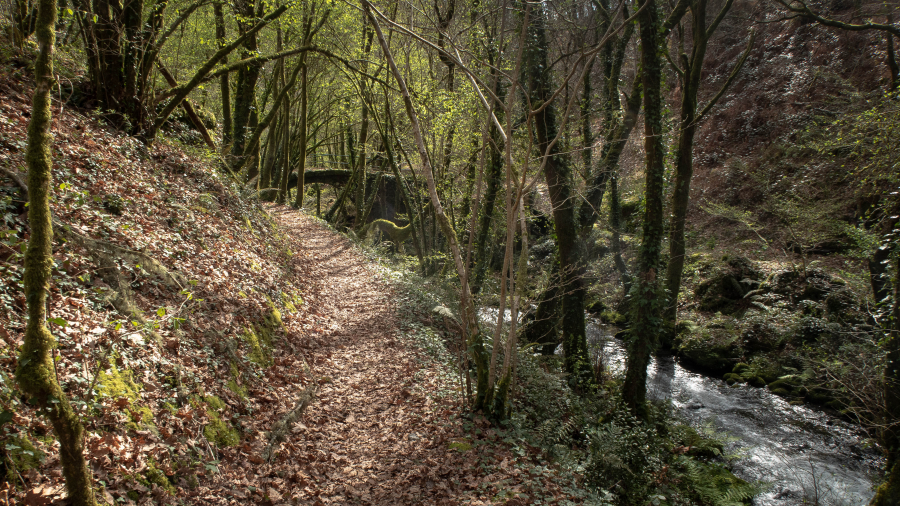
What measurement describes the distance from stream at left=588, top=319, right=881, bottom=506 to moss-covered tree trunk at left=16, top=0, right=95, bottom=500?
27.5 feet

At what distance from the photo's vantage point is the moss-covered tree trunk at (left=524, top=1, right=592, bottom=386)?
349 inches

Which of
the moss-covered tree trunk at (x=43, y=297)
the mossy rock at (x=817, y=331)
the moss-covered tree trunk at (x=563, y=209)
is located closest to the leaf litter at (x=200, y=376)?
the moss-covered tree trunk at (x=43, y=297)

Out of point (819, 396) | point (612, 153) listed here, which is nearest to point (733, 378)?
point (819, 396)

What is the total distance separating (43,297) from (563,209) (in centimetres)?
802

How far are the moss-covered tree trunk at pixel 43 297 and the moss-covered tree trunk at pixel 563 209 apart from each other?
7589 mm

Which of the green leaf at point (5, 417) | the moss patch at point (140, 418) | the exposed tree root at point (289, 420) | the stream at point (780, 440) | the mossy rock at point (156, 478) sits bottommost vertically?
the stream at point (780, 440)

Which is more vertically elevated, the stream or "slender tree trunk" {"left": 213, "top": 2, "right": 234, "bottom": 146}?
"slender tree trunk" {"left": 213, "top": 2, "right": 234, "bottom": 146}

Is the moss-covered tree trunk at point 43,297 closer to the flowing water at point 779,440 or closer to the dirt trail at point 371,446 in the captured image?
the dirt trail at point 371,446

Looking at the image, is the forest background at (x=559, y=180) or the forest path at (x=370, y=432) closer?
the forest path at (x=370, y=432)

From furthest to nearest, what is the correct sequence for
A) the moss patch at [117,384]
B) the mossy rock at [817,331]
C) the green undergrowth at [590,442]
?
the mossy rock at [817,331] → the green undergrowth at [590,442] → the moss patch at [117,384]

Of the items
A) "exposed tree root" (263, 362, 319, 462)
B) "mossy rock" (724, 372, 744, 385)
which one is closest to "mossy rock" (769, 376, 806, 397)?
"mossy rock" (724, 372, 744, 385)

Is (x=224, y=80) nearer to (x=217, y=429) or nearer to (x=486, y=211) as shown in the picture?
(x=486, y=211)

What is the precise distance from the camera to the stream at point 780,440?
691 centimetres

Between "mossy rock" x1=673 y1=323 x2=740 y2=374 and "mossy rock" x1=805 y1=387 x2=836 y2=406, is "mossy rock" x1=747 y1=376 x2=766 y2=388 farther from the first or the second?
"mossy rock" x1=805 y1=387 x2=836 y2=406
